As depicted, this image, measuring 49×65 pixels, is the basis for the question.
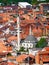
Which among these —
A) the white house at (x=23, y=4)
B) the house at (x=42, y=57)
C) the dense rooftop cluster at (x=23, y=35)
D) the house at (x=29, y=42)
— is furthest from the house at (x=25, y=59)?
the white house at (x=23, y=4)

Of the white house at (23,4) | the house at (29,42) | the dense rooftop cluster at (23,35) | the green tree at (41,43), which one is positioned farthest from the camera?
Answer: the white house at (23,4)

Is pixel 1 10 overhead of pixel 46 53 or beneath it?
beneath

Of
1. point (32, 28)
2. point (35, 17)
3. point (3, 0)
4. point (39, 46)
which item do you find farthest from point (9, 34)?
point (3, 0)

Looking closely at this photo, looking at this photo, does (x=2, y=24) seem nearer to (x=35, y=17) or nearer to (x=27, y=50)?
(x=35, y=17)

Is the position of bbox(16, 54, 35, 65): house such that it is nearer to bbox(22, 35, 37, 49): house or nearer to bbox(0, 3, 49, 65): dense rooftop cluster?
bbox(0, 3, 49, 65): dense rooftop cluster

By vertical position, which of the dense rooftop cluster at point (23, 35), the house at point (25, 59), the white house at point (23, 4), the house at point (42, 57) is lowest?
the white house at point (23, 4)

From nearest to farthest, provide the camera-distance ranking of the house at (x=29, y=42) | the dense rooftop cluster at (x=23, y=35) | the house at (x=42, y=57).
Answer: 1. the house at (x=42, y=57)
2. the dense rooftop cluster at (x=23, y=35)
3. the house at (x=29, y=42)

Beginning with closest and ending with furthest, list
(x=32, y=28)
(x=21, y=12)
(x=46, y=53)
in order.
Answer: (x=46, y=53) < (x=32, y=28) < (x=21, y=12)

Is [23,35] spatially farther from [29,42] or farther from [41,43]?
[41,43]

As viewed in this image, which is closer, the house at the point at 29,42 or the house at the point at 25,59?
the house at the point at 25,59

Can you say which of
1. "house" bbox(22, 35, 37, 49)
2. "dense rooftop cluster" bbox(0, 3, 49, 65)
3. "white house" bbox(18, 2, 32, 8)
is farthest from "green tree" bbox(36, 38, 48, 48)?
"white house" bbox(18, 2, 32, 8)

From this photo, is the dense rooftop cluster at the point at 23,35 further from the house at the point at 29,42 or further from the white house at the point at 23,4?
the white house at the point at 23,4
